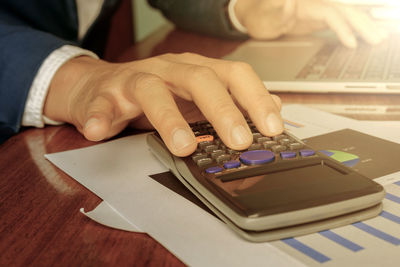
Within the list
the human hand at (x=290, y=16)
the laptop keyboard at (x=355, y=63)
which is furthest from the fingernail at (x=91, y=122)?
the human hand at (x=290, y=16)

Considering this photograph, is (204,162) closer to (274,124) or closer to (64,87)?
(274,124)

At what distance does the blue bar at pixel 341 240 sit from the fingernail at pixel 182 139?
133 millimetres

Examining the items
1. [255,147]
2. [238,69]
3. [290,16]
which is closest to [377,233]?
[255,147]

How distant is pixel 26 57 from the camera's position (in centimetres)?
58

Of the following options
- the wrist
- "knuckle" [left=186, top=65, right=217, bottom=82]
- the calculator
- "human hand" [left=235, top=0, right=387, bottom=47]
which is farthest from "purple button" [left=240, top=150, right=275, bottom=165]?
"human hand" [left=235, top=0, right=387, bottom=47]

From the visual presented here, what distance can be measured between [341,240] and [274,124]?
6.0 inches

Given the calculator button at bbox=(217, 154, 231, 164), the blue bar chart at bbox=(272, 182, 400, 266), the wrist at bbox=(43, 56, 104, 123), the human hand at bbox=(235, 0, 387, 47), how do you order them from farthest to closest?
the human hand at bbox=(235, 0, 387, 47) < the wrist at bbox=(43, 56, 104, 123) < the calculator button at bbox=(217, 154, 231, 164) < the blue bar chart at bbox=(272, 182, 400, 266)

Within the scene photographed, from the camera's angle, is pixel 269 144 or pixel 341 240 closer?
pixel 341 240

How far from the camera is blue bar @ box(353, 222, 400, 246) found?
284 millimetres

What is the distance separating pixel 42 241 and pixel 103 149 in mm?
183

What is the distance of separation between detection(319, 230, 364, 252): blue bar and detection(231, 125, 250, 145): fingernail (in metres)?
0.11

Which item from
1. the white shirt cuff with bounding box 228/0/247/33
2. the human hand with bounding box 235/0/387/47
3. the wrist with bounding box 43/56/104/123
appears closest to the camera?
the wrist with bounding box 43/56/104/123

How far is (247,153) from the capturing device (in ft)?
1.23

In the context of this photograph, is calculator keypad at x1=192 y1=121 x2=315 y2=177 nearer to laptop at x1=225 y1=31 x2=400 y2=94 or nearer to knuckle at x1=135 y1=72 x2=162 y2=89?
knuckle at x1=135 y1=72 x2=162 y2=89
